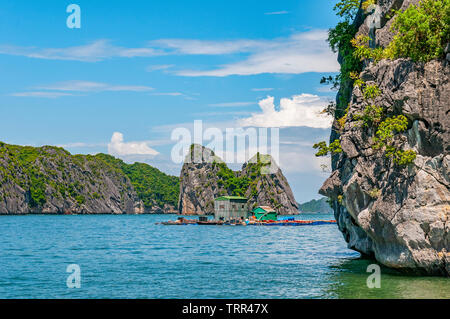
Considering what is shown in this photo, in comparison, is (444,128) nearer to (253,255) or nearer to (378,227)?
(378,227)

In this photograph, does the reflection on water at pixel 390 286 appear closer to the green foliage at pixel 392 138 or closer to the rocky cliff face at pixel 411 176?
the rocky cliff face at pixel 411 176

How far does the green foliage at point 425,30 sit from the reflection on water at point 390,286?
368 inches

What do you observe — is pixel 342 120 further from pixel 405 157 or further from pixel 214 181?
pixel 214 181

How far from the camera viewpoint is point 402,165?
21688mm

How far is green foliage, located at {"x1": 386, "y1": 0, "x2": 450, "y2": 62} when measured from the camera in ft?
69.7

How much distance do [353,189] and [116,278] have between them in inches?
504

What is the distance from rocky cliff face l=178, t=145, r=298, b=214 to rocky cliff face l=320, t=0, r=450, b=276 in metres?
157

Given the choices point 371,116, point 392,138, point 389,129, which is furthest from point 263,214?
point 389,129

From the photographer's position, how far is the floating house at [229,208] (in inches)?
3612

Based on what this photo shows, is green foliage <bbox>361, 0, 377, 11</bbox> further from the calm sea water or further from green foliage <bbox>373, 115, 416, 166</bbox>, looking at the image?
the calm sea water

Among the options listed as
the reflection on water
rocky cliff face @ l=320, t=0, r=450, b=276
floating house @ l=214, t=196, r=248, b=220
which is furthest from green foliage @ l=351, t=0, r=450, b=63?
floating house @ l=214, t=196, r=248, b=220

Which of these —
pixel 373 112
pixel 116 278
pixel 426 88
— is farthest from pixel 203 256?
pixel 426 88

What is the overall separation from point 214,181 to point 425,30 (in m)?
169

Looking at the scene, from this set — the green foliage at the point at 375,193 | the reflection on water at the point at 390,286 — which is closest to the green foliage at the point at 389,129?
the green foliage at the point at 375,193
